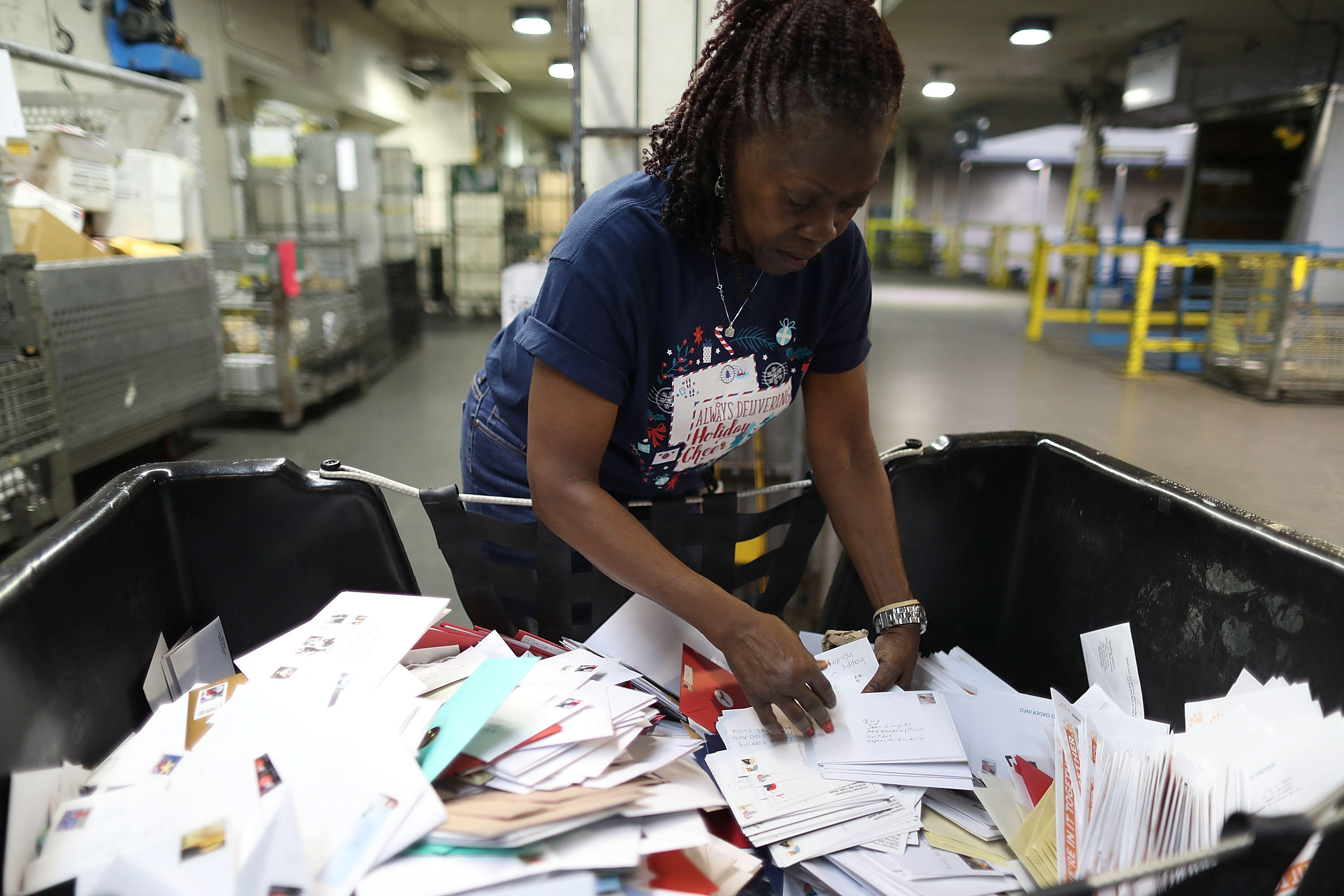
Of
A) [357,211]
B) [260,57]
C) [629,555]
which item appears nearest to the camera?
[629,555]

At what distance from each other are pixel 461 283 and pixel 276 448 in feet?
22.1

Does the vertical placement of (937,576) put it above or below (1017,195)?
below

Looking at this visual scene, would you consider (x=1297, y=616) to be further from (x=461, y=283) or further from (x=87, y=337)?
(x=461, y=283)

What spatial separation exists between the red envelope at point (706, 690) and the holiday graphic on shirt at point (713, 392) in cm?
26

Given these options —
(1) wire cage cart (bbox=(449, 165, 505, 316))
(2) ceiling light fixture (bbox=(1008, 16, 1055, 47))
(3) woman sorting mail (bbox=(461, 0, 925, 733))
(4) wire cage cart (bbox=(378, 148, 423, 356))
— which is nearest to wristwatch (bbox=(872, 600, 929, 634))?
(3) woman sorting mail (bbox=(461, 0, 925, 733))

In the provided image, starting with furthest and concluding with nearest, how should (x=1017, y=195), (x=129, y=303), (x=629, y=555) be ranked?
(x=1017, y=195) → (x=129, y=303) → (x=629, y=555)

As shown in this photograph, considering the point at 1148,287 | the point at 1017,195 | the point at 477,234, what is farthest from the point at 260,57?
the point at 1017,195

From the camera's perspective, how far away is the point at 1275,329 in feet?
19.0

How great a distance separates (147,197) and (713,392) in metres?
3.59

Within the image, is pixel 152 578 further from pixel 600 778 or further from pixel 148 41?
pixel 148 41

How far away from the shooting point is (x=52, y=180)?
10.7 feet

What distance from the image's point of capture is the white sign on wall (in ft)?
27.9

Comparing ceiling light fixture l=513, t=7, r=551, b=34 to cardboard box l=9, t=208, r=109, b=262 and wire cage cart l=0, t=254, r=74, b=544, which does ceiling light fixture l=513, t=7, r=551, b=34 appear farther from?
wire cage cart l=0, t=254, r=74, b=544

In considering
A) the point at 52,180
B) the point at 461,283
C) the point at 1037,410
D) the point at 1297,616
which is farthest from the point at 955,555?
the point at 461,283
